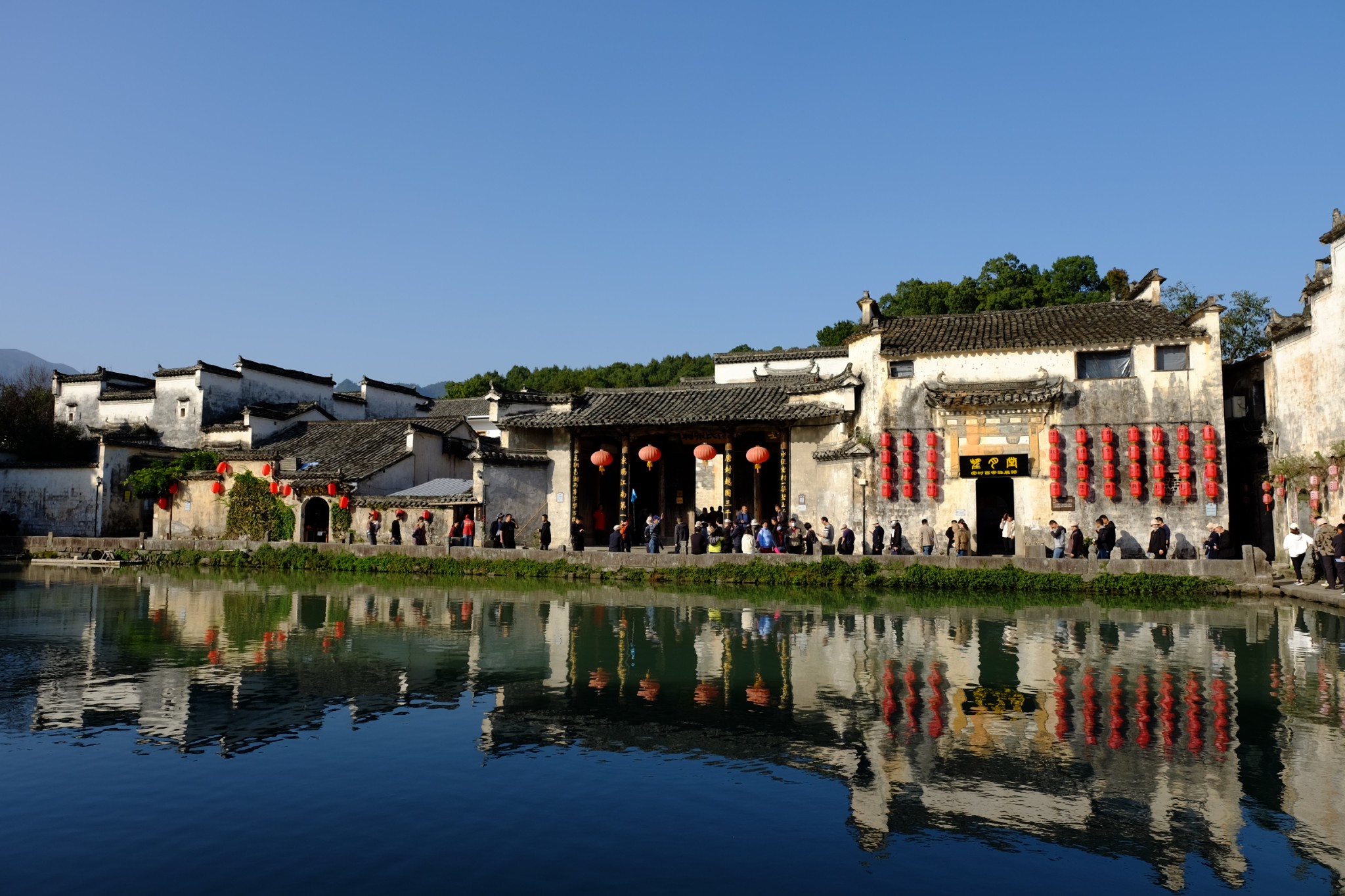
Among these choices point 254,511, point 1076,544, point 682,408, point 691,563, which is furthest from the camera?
point 254,511

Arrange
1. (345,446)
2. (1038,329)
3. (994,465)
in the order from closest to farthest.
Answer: (994,465) < (1038,329) < (345,446)

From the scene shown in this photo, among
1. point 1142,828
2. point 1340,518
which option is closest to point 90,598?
point 1142,828

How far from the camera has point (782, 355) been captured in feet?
99.2

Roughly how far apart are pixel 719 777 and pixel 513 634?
6556 millimetres

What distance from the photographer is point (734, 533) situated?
2112 centimetres

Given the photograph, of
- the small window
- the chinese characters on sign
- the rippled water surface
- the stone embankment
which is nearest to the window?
the small window

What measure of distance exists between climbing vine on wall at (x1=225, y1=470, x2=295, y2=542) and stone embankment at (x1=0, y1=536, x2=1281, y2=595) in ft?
4.89

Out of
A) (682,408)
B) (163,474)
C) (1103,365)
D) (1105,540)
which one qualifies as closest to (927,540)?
(1105,540)

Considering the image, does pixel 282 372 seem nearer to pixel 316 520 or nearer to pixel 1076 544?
pixel 316 520

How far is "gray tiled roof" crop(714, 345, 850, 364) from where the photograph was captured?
1159 inches

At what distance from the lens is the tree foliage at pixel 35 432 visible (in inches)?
1186

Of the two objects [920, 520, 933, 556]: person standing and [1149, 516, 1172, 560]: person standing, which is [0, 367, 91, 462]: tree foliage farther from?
[1149, 516, 1172, 560]: person standing

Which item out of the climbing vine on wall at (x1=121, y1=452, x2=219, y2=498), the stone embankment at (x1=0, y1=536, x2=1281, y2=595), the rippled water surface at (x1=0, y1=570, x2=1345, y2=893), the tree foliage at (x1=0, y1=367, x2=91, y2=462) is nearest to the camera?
the rippled water surface at (x1=0, y1=570, x2=1345, y2=893)

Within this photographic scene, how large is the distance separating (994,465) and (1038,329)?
3.42 m
